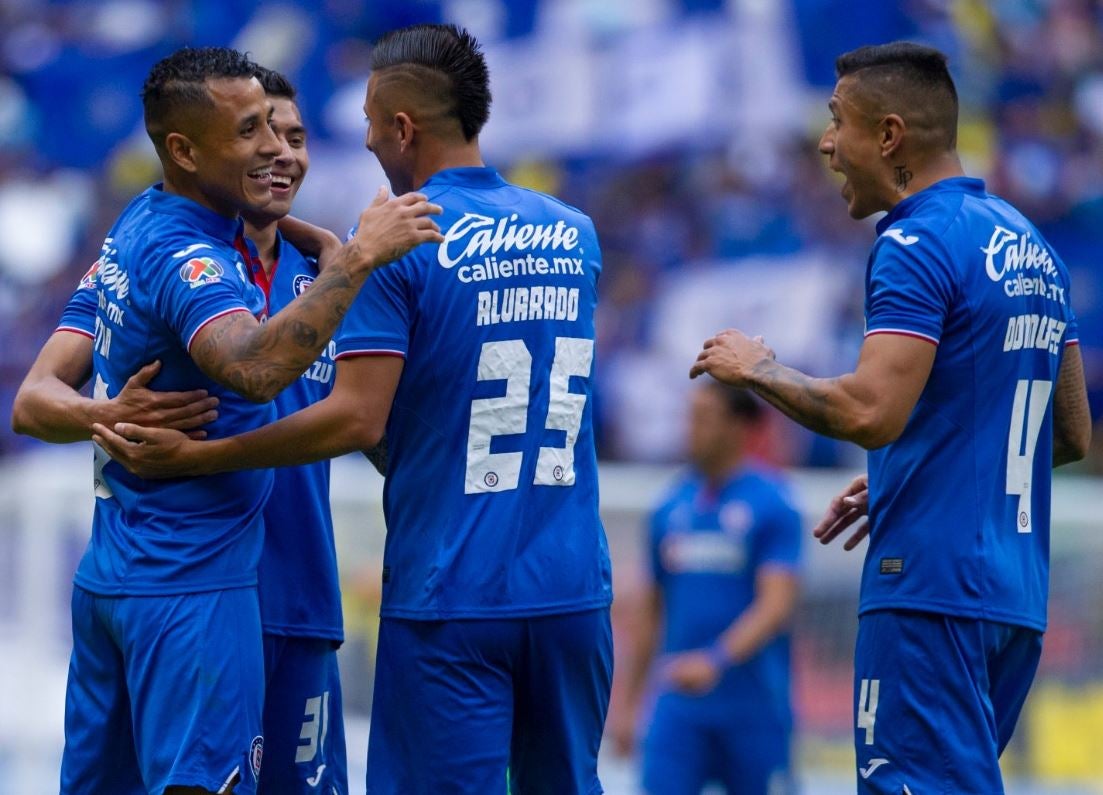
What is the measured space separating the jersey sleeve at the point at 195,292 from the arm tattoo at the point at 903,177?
188 cm

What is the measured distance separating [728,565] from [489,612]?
3.61 meters

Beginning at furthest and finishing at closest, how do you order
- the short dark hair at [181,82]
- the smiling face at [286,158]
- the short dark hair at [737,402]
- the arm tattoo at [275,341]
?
the short dark hair at [737,402] < the smiling face at [286,158] < the short dark hair at [181,82] < the arm tattoo at [275,341]

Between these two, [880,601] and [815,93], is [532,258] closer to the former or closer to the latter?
[880,601]

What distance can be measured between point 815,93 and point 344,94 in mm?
4422

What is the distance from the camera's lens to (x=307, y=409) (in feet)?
14.9

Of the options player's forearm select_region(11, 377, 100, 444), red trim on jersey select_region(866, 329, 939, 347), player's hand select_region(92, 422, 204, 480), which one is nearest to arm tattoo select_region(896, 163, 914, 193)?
red trim on jersey select_region(866, 329, 939, 347)

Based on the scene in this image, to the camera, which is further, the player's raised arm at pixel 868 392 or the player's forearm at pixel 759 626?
the player's forearm at pixel 759 626

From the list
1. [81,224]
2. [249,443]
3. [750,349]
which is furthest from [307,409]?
[81,224]

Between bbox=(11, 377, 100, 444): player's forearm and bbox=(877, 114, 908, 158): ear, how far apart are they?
2.32 m

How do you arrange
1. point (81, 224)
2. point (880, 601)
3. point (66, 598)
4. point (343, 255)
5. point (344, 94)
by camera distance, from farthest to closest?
point (81, 224)
point (344, 94)
point (66, 598)
point (880, 601)
point (343, 255)

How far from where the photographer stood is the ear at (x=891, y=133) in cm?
482

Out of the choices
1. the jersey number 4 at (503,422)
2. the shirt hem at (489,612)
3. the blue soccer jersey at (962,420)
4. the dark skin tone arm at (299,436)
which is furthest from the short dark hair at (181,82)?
the blue soccer jersey at (962,420)

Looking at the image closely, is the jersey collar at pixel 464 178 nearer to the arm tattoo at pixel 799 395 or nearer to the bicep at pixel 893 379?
the arm tattoo at pixel 799 395

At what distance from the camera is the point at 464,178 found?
479 cm
